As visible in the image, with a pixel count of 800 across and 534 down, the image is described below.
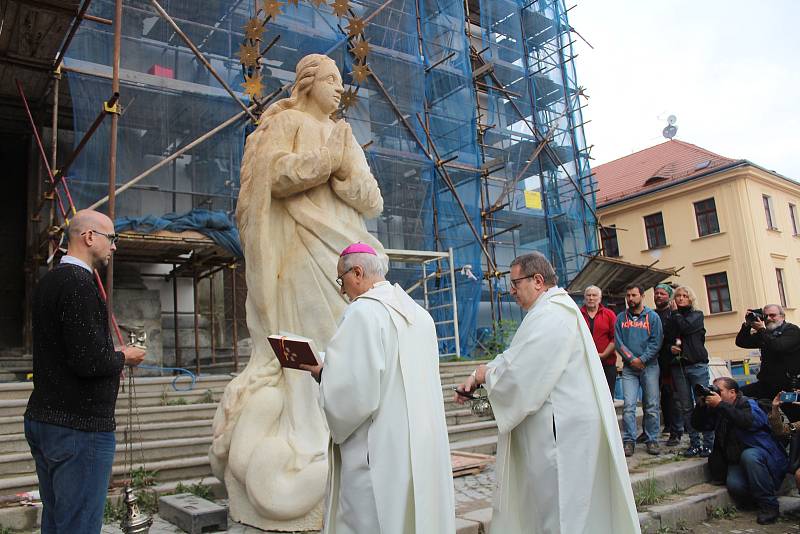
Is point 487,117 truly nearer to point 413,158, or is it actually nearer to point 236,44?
point 413,158

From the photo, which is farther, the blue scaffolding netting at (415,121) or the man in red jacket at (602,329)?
the blue scaffolding netting at (415,121)

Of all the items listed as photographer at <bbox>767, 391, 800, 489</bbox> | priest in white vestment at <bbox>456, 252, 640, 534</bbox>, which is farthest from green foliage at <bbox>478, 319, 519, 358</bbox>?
priest in white vestment at <bbox>456, 252, 640, 534</bbox>

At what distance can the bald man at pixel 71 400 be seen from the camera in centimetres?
266

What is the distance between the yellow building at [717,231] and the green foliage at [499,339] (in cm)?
1186

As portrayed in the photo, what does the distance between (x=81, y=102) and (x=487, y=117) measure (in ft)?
35.5

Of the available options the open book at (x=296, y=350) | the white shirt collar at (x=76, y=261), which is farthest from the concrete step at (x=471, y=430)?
the white shirt collar at (x=76, y=261)

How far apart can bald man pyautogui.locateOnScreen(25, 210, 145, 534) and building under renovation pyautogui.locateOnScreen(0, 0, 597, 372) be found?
414 cm

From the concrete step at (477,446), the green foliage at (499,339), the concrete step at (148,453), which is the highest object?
the green foliage at (499,339)

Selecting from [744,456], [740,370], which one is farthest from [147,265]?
[740,370]

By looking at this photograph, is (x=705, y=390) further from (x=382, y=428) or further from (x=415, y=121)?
(x=415, y=121)

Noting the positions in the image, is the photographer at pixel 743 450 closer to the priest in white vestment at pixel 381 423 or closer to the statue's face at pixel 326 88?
the priest in white vestment at pixel 381 423

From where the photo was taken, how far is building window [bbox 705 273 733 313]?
25431 millimetres

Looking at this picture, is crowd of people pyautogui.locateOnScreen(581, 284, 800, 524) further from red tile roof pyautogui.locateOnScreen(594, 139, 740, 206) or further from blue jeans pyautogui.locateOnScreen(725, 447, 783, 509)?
red tile roof pyautogui.locateOnScreen(594, 139, 740, 206)

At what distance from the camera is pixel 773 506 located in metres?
5.24
